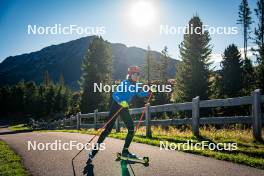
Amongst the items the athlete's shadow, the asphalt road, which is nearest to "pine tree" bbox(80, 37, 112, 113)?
the asphalt road

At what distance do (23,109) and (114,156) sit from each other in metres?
97.9

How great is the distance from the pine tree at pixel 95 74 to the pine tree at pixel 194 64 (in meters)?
13.6

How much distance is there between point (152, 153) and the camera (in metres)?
8.59

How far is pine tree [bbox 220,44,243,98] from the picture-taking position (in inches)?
1543

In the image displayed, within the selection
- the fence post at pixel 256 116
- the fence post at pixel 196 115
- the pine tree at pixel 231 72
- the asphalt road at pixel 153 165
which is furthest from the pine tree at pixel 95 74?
the asphalt road at pixel 153 165

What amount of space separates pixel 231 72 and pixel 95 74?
20.5 m

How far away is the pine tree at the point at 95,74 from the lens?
46281 millimetres

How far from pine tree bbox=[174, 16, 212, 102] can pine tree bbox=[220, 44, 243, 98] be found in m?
4.23

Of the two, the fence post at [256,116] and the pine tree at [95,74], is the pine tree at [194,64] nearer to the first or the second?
the pine tree at [95,74]

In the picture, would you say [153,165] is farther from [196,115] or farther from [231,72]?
[231,72]

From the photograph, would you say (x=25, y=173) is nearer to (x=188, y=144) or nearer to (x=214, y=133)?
(x=188, y=144)

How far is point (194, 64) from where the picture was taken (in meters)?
37.1

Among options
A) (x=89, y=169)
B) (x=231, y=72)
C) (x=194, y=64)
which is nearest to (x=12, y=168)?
(x=89, y=169)

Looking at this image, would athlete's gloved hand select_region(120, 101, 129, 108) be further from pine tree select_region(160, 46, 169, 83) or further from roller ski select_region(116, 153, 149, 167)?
pine tree select_region(160, 46, 169, 83)
